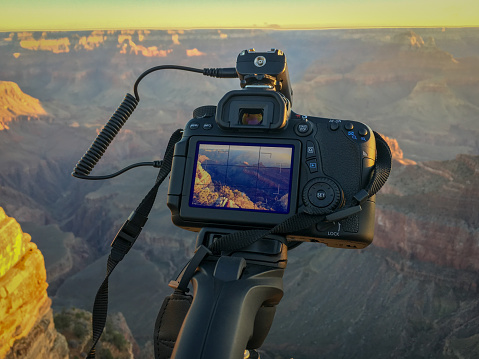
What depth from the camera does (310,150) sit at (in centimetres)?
179

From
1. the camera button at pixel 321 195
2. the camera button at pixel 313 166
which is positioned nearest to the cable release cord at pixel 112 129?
the camera button at pixel 313 166

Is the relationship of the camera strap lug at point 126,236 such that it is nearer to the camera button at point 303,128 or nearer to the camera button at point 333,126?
the camera button at point 303,128

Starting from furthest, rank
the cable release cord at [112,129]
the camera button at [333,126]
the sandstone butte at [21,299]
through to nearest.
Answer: the sandstone butte at [21,299]
the cable release cord at [112,129]
the camera button at [333,126]

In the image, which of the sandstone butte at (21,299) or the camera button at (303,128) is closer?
the camera button at (303,128)

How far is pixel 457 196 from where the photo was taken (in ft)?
69.8

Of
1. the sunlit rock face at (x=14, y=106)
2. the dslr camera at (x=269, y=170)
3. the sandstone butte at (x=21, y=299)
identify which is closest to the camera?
the dslr camera at (x=269, y=170)

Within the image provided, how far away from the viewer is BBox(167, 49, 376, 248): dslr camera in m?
1.75

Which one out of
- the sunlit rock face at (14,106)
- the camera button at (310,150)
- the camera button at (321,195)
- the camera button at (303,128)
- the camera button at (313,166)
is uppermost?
the sunlit rock face at (14,106)

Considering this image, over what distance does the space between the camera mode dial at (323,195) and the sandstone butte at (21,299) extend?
264 inches

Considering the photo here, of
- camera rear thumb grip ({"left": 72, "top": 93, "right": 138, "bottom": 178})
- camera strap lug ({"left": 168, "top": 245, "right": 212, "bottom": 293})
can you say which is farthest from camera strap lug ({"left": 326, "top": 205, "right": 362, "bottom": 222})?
camera rear thumb grip ({"left": 72, "top": 93, "right": 138, "bottom": 178})

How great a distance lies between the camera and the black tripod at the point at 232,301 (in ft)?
4.51

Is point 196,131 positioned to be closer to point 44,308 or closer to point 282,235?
point 282,235

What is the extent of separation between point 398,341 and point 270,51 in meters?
18.8

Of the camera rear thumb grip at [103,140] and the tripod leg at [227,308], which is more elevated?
the camera rear thumb grip at [103,140]
